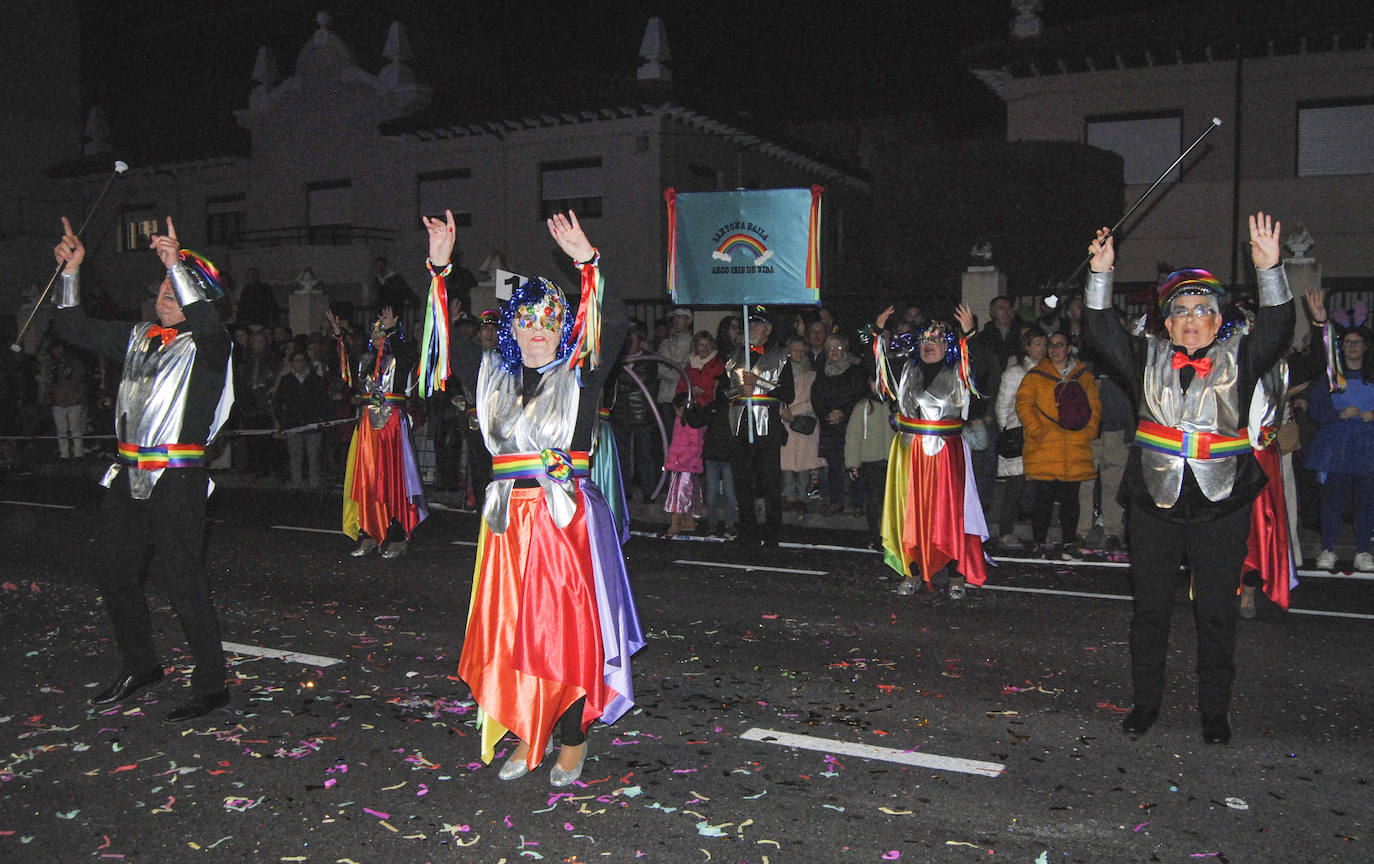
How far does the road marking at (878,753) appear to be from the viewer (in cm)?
498

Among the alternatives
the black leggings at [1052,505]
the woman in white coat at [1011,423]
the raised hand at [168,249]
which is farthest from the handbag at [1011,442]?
the raised hand at [168,249]

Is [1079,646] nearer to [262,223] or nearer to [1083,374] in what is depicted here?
[1083,374]

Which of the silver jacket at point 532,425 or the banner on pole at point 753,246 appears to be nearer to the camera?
the silver jacket at point 532,425

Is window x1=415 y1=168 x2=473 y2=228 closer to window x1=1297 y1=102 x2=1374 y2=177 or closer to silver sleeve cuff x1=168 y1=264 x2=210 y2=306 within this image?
window x1=1297 y1=102 x2=1374 y2=177

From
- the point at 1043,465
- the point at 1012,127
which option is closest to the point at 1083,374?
the point at 1043,465

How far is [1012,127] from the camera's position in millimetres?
23703

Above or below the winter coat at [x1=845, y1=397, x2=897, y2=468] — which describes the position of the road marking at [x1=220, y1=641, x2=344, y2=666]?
below

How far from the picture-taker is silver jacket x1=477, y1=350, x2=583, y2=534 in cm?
491

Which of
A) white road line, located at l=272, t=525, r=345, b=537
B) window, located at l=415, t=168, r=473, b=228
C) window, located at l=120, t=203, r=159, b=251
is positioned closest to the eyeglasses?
white road line, located at l=272, t=525, r=345, b=537

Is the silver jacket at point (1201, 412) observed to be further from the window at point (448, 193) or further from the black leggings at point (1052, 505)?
the window at point (448, 193)

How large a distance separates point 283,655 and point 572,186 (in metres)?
20.1

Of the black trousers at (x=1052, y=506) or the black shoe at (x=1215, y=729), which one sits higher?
the black trousers at (x=1052, y=506)

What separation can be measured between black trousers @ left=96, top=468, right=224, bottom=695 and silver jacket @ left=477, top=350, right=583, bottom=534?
176 centimetres

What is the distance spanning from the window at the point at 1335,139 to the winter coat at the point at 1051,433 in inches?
543
